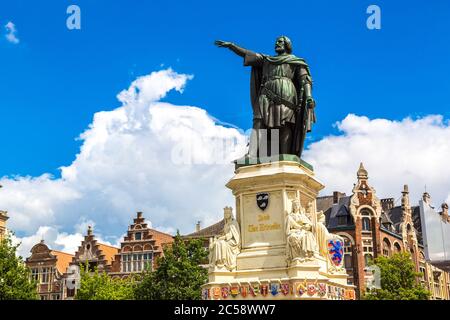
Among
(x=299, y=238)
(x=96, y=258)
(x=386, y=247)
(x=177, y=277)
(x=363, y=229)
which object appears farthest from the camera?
(x=96, y=258)

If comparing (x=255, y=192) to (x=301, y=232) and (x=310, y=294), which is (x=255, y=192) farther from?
(x=310, y=294)

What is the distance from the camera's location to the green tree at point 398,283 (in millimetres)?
43969

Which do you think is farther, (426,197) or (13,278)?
(426,197)

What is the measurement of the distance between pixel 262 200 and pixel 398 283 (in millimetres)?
32445

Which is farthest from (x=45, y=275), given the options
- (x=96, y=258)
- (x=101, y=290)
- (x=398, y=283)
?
(x=398, y=283)

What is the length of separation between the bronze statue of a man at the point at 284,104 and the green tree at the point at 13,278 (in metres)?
26.8

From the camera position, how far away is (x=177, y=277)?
148 ft

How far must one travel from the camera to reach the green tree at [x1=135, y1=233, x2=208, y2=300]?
145 feet

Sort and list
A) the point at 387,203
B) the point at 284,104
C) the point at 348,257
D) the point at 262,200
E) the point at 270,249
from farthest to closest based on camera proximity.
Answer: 1. the point at 387,203
2. the point at 348,257
3. the point at 284,104
4. the point at 262,200
5. the point at 270,249

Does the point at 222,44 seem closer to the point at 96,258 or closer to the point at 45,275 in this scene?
the point at 96,258

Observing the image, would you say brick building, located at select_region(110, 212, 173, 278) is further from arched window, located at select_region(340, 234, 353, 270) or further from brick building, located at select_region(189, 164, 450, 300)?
arched window, located at select_region(340, 234, 353, 270)

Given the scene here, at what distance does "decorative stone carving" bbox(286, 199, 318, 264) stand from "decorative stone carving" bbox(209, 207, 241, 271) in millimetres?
1553

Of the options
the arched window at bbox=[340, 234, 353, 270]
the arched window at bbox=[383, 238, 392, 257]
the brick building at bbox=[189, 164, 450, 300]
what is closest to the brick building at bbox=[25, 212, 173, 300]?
the brick building at bbox=[189, 164, 450, 300]
